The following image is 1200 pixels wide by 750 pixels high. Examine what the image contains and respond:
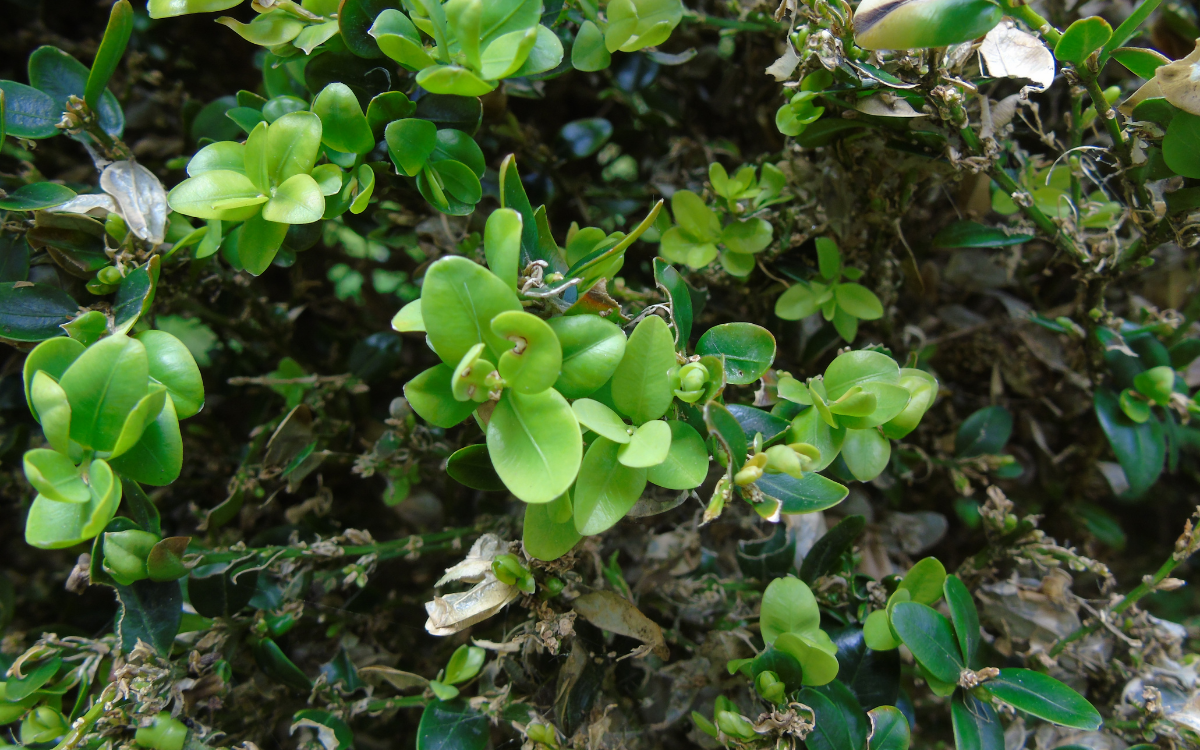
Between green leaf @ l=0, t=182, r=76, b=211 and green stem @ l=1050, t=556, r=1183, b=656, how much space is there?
48.9 inches

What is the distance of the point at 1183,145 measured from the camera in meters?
0.63

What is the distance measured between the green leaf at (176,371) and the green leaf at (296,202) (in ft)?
0.46

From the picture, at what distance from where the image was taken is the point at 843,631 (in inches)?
30.7

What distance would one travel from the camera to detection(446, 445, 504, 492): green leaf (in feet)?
1.96

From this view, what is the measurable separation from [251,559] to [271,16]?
60cm

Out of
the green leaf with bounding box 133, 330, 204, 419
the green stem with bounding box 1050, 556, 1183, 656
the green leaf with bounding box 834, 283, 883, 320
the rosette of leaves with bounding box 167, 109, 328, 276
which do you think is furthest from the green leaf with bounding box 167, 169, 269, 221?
the green stem with bounding box 1050, 556, 1183, 656

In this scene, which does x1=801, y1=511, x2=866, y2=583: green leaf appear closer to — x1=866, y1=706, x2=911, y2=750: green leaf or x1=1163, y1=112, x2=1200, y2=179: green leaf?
x1=866, y1=706, x2=911, y2=750: green leaf

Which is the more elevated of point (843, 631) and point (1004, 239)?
point (1004, 239)

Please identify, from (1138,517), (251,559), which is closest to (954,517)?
(1138,517)

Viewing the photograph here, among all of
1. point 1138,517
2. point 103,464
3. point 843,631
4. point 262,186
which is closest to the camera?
point 103,464

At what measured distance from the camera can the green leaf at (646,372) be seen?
544 mm

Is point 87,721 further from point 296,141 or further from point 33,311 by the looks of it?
point 296,141

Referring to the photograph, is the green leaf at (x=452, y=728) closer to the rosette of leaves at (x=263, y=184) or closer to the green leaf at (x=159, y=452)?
the green leaf at (x=159, y=452)

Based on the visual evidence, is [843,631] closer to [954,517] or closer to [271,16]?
[954,517]
